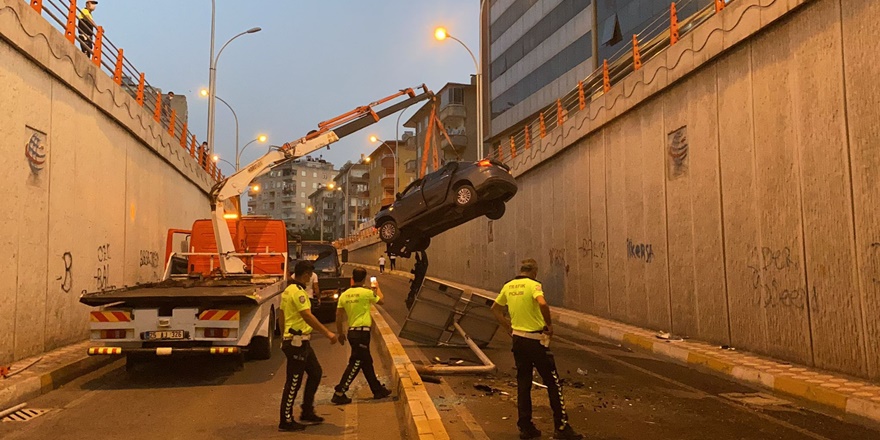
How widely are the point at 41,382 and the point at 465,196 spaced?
8.89 m

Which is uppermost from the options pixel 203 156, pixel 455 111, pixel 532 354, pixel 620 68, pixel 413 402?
pixel 455 111

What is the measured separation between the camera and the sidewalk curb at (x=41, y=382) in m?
6.93

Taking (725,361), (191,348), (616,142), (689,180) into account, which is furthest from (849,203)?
(191,348)

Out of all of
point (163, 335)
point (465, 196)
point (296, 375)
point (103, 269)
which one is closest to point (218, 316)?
point (163, 335)

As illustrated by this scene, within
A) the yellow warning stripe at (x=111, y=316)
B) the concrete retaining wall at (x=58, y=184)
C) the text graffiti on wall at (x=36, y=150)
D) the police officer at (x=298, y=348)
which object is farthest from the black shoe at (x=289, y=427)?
the text graffiti on wall at (x=36, y=150)

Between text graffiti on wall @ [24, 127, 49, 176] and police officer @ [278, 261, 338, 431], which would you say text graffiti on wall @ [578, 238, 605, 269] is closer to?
police officer @ [278, 261, 338, 431]

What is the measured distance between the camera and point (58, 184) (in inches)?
401

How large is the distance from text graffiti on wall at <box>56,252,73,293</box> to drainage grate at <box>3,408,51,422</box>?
3.92m

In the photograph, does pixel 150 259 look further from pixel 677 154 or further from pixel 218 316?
pixel 677 154

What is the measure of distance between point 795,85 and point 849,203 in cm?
198

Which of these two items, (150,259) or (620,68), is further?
(620,68)

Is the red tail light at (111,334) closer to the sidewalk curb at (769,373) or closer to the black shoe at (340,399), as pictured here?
the black shoe at (340,399)

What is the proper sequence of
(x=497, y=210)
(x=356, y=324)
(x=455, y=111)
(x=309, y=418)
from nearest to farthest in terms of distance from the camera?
1. (x=309, y=418)
2. (x=356, y=324)
3. (x=497, y=210)
4. (x=455, y=111)

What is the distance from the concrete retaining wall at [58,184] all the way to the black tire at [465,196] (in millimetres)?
7428
